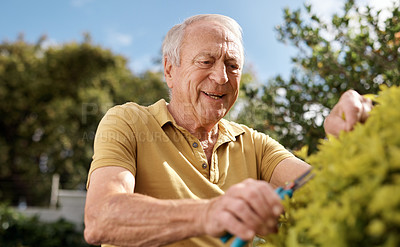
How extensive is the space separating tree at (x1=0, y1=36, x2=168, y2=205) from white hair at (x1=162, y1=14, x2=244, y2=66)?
19.5 metres

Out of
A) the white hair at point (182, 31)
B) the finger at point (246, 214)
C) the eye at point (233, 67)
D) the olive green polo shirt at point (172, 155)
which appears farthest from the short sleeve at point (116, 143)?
the finger at point (246, 214)

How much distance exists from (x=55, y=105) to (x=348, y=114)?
24.2m

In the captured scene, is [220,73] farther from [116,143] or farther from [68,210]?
[68,210]

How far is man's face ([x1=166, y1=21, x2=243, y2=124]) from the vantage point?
2.52 m

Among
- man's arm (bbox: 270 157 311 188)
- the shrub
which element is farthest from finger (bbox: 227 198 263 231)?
the shrub

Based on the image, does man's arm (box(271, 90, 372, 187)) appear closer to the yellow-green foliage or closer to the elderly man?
the elderly man

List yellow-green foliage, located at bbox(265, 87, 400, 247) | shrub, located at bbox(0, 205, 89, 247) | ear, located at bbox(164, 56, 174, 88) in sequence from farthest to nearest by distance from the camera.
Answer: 1. shrub, located at bbox(0, 205, 89, 247)
2. ear, located at bbox(164, 56, 174, 88)
3. yellow-green foliage, located at bbox(265, 87, 400, 247)

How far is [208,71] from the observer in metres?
2.54

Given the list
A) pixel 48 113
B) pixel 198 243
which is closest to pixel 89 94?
pixel 48 113

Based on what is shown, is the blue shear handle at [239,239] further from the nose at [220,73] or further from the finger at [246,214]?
the nose at [220,73]

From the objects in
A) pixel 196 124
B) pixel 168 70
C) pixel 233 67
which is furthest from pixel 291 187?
pixel 168 70

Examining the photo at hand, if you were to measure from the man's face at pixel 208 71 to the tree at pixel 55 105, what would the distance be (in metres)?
19.7

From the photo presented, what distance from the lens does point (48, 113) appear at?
2370 cm

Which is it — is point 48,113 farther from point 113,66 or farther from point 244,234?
point 244,234
